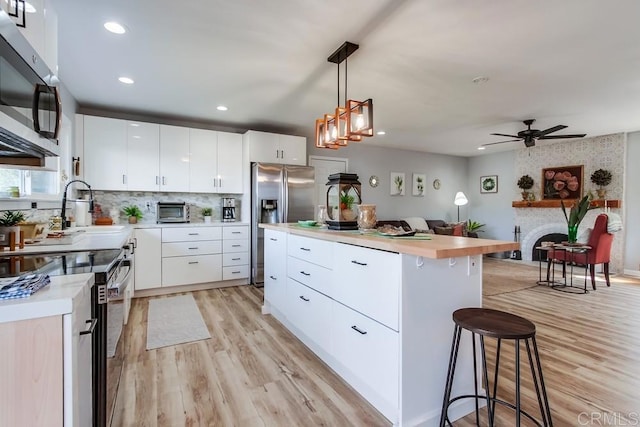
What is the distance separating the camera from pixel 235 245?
4574 mm

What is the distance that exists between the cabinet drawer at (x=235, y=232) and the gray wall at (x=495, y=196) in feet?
18.9

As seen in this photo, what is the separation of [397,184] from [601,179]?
3.47 metres

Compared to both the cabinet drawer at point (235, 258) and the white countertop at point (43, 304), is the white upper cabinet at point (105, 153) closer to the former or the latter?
the cabinet drawer at point (235, 258)

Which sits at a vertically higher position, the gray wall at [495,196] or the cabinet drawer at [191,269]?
the gray wall at [495,196]

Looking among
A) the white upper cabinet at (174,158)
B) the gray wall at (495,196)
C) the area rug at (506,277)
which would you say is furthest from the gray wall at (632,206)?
the white upper cabinet at (174,158)

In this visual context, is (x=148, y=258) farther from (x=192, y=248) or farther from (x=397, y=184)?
(x=397, y=184)

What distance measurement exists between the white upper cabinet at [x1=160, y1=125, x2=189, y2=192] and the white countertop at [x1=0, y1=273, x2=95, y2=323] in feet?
11.8

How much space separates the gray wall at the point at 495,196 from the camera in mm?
7074

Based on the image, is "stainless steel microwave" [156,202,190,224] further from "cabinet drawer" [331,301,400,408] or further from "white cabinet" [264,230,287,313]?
"cabinet drawer" [331,301,400,408]

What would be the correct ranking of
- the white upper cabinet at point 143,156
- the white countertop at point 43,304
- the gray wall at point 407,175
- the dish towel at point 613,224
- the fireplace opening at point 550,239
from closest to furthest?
the white countertop at point 43,304, the white upper cabinet at point 143,156, the dish towel at point 613,224, the fireplace opening at point 550,239, the gray wall at point 407,175

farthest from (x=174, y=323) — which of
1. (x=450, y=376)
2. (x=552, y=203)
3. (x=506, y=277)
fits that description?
(x=552, y=203)

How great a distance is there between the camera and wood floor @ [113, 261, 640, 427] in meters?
1.75

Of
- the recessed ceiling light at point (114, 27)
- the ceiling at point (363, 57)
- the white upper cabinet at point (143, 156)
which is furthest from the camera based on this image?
the white upper cabinet at point (143, 156)

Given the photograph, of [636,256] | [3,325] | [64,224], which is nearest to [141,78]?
[64,224]
